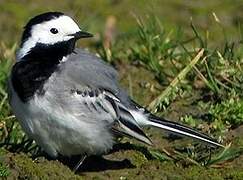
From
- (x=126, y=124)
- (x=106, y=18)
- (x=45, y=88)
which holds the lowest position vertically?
(x=106, y=18)

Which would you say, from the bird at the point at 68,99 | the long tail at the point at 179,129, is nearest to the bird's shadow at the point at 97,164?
the bird at the point at 68,99

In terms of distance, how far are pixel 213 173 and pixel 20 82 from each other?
1526 mm

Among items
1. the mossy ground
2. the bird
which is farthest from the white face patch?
the mossy ground

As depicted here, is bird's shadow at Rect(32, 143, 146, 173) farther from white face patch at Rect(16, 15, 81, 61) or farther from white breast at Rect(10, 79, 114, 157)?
white face patch at Rect(16, 15, 81, 61)

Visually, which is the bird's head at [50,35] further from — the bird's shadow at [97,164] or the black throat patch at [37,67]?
the bird's shadow at [97,164]

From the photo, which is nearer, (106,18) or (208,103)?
(208,103)

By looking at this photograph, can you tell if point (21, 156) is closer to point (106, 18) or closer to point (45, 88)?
point (45, 88)

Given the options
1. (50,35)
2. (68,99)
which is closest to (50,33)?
(50,35)

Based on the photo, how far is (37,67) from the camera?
265 inches

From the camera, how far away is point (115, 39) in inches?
387

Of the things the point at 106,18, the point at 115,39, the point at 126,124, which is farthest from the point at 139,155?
the point at 106,18

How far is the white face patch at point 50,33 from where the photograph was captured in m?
6.92

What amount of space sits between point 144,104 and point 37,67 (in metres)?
1.54

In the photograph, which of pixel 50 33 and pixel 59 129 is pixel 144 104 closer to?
pixel 50 33
